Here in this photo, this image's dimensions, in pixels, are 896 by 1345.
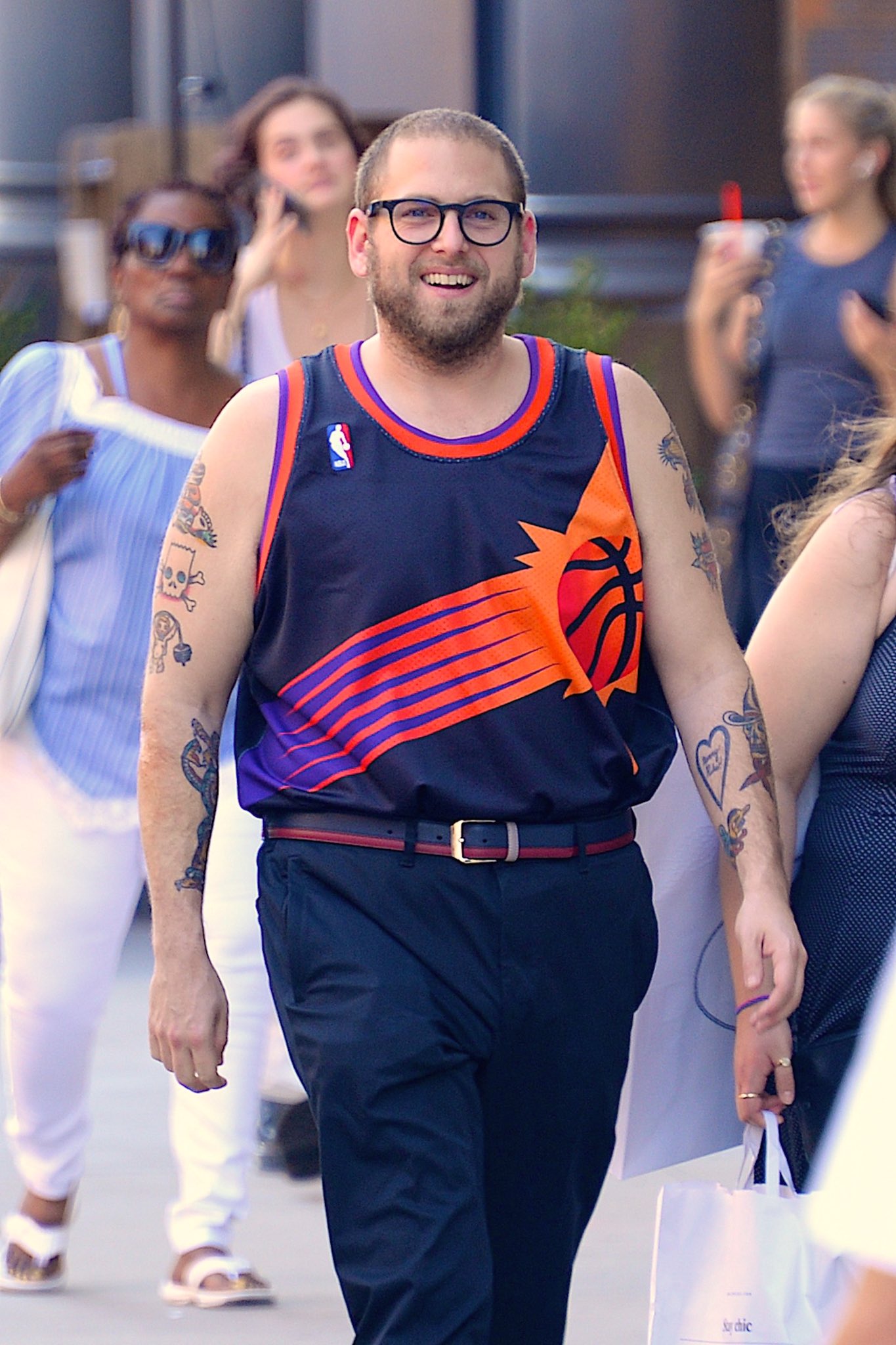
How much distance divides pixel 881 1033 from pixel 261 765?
1.86 m

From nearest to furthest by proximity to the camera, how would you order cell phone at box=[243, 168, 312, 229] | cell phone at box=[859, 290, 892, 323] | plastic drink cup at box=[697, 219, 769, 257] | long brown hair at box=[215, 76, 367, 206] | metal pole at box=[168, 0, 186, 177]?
cell phone at box=[243, 168, 312, 229], long brown hair at box=[215, 76, 367, 206], cell phone at box=[859, 290, 892, 323], plastic drink cup at box=[697, 219, 769, 257], metal pole at box=[168, 0, 186, 177]

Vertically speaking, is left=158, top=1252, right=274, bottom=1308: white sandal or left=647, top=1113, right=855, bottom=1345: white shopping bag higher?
left=647, top=1113, right=855, bottom=1345: white shopping bag

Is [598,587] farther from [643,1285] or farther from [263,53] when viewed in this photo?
[263,53]

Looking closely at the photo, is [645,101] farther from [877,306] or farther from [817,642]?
[817,642]

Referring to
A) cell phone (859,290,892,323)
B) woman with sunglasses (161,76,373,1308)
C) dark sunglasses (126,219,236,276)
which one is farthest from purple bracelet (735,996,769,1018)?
cell phone (859,290,892,323)

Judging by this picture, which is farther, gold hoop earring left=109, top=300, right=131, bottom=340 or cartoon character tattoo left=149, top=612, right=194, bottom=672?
gold hoop earring left=109, top=300, right=131, bottom=340

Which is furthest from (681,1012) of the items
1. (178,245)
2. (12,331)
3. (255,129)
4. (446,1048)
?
(12,331)

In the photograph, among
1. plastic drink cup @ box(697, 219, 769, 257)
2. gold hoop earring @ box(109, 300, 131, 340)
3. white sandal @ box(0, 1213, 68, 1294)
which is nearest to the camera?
white sandal @ box(0, 1213, 68, 1294)

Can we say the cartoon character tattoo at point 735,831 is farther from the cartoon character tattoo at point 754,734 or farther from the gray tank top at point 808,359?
the gray tank top at point 808,359

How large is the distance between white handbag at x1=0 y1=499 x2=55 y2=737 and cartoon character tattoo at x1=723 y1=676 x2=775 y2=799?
184cm

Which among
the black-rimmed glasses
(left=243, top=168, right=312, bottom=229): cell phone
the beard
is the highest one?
(left=243, top=168, right=312, bottom=229): cell phone

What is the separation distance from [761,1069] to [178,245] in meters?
Result: 2.35

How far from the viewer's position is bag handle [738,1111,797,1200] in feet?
10.8

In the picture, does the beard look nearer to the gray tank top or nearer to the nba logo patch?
the nba logo patch
